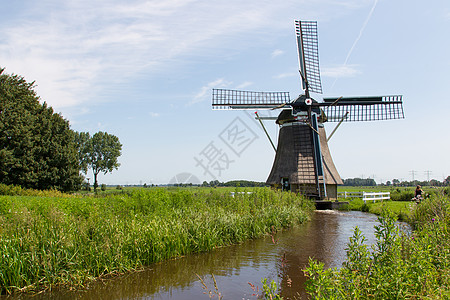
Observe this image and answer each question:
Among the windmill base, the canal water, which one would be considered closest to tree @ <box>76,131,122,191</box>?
the windmill base

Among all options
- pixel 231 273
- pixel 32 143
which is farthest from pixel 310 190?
pixel 32 143

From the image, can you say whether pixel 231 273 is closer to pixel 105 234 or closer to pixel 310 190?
pixel 105 234

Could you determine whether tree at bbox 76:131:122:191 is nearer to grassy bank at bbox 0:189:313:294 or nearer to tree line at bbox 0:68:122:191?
tree line at bbox 0:68:122:191

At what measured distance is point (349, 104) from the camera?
73.7 feet

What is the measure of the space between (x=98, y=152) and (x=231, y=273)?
60065 mm

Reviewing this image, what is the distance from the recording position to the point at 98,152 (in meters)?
61.9

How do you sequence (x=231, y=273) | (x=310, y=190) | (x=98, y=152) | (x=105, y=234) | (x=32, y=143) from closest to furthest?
(x=105, y=234)
(x=231, y=273)
(x=310, y=190)
(x=32, y=143)
(x=98, y=152)

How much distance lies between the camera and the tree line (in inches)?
981

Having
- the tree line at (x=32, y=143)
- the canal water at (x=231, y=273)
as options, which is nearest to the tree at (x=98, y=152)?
the tree line at (x=32, y=143)

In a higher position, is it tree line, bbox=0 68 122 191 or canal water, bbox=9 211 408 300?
tree line, bbox=0 68 122 191

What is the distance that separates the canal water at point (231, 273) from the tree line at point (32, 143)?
22.0m

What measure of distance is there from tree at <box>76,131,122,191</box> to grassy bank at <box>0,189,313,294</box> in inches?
2111

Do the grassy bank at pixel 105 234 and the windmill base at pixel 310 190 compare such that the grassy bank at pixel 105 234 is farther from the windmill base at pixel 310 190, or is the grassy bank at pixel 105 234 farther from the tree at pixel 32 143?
the tree at pixel 32 143

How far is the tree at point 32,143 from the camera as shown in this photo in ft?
81.8
